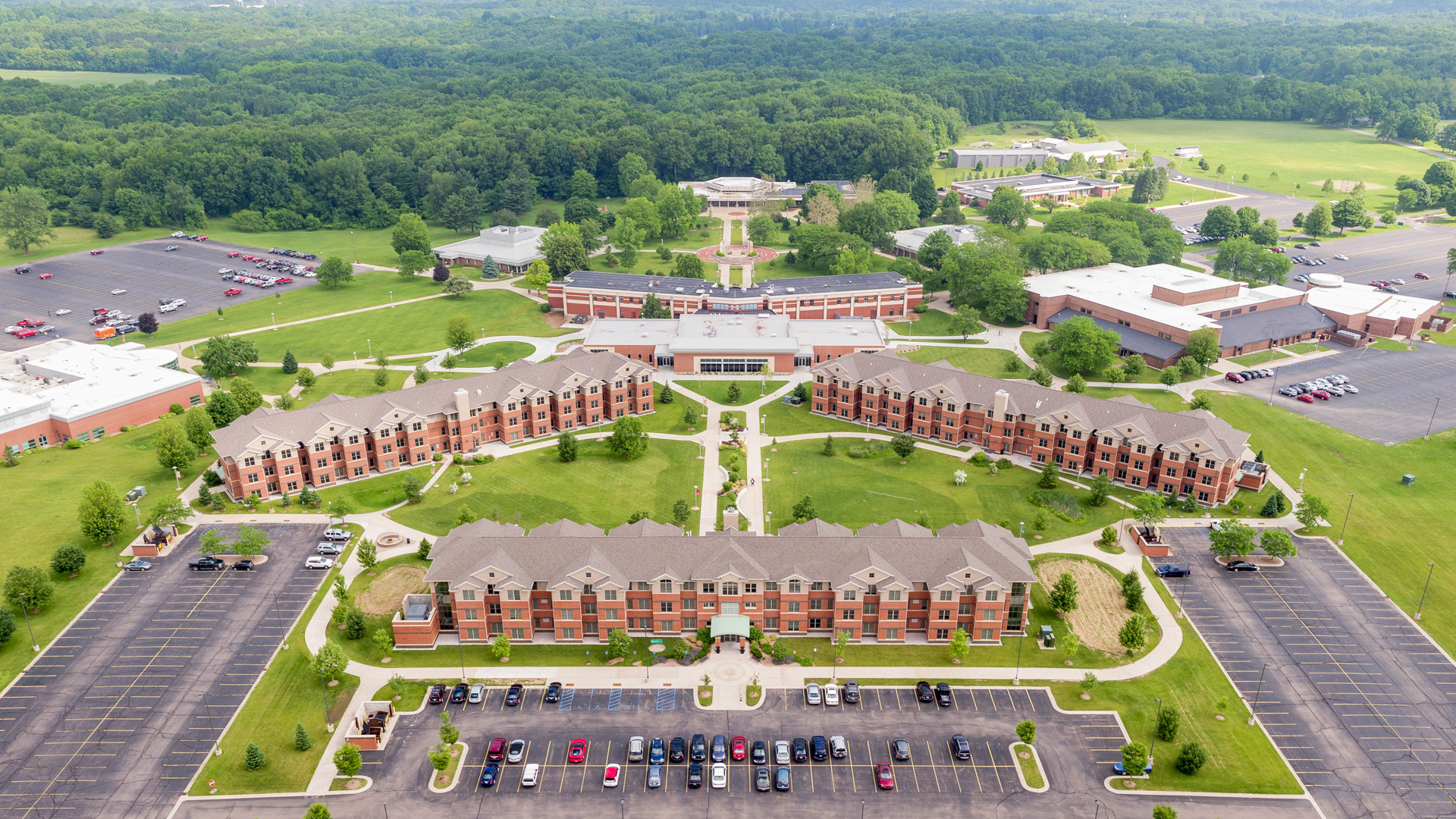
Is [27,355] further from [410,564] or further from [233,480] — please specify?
[410,564]

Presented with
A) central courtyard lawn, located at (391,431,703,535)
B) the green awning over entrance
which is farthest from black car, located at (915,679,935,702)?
central courtyard lawn, located at (391,431,703,535)

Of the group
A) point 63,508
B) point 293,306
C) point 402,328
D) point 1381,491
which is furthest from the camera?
point 293,306

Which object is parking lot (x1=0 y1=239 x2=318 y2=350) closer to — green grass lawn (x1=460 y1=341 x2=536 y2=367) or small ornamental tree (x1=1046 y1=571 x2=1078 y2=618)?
green grass lawn (x1=460 y1=341 x2=536 y2=367)

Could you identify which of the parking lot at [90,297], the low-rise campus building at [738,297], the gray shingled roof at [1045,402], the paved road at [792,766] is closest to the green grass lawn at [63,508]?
the paved road at [792,766]

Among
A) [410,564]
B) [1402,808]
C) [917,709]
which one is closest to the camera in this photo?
[1402,808]

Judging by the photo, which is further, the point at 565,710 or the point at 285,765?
the point at 565,710

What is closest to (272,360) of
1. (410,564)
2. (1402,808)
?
(410,564)

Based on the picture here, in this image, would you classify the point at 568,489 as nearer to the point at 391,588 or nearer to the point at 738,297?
the point at 391,588

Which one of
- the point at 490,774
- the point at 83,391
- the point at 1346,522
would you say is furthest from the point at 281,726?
the point at 1346,522
